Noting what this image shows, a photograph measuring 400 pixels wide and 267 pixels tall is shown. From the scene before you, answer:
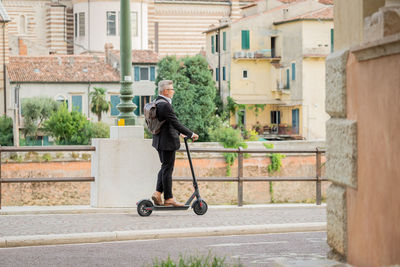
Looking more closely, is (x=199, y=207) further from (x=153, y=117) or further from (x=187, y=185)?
(x=187, y=185)

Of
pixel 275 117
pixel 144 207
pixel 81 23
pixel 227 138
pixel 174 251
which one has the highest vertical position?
pixel 81 23

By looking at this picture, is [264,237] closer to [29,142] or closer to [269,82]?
[29,142]

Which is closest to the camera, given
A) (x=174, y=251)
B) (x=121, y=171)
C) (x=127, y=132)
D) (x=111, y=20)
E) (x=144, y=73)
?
(x=174, y=251)

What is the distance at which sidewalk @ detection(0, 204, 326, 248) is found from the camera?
38.0ft

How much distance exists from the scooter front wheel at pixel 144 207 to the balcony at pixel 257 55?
57.8 metres

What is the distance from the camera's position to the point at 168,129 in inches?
532

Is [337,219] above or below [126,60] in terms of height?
below

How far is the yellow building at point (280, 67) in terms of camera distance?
223 ft

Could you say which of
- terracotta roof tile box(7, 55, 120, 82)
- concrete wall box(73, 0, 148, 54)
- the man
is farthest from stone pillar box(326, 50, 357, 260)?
concrete wall box(73, 0, 148, 54)

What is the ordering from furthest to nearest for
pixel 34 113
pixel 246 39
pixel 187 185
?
pixel 246 39
pixel 34 113
pixel 187 185

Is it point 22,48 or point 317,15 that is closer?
point 317,15

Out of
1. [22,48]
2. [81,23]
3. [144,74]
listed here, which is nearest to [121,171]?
[144,74]

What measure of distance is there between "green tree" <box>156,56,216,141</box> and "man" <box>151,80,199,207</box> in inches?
1920

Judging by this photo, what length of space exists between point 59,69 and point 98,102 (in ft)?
14.9
